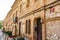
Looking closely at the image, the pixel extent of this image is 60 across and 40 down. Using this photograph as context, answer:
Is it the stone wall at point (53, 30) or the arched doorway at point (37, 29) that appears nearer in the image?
the stone wall at point (53, 30)

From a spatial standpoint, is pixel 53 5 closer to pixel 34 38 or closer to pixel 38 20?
pixel 38 20

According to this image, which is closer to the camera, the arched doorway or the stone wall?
the stone wall

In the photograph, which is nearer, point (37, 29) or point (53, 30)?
point (53, 30)

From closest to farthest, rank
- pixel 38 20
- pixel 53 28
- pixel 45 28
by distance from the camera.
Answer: pixel 53 28 → pixel 45 28 → pixel 38 20

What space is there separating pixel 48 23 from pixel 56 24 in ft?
3.97

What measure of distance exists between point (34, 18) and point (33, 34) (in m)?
1.20

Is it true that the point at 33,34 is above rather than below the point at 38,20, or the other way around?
below

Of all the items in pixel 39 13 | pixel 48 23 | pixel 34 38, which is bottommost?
pixel 34 38

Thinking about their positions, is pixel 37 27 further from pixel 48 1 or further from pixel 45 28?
pixel 48 1

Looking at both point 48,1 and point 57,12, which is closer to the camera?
point 57,12

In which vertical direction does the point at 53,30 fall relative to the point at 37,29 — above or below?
below

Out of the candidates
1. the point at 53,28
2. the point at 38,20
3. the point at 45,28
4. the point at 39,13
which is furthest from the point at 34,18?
the point at 53,28

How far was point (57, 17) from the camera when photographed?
8930 millimetres

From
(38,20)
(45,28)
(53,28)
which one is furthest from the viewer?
(38,20)
